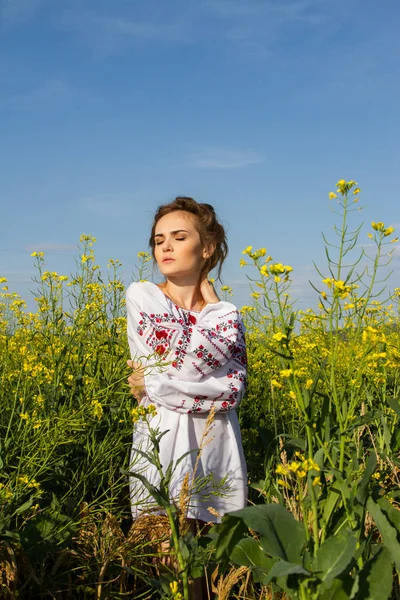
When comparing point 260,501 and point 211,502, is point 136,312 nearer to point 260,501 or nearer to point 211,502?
point 211,502

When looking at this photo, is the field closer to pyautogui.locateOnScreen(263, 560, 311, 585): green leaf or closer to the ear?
pyautogui.locateOnScreen(263, 560, 311, 585): green leaf

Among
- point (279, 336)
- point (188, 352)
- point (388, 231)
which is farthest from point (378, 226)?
point (188, 352)

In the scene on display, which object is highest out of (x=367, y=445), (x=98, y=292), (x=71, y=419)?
(x=98, y=292)

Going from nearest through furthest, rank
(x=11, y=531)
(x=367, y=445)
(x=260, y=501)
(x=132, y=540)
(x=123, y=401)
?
(x=11, y=531), (x=132, y=540), (x=123, y=401), (x=260, y=501), (x=367, y=445)

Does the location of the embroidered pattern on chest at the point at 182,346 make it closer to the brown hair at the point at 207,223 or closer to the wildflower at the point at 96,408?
the wildflower at the point at 96,408

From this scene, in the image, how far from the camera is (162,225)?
2873mm

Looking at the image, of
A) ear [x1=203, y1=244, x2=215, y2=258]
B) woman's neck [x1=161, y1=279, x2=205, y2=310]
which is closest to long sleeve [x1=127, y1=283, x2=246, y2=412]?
woman's neck [x1=161, y1=279, x2=205, y2=310]

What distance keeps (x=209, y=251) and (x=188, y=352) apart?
0.63 metres

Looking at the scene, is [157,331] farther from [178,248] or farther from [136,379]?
[178,248]

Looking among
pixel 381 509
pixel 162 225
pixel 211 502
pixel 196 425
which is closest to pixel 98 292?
pixel 162 225

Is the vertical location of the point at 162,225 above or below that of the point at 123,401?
above

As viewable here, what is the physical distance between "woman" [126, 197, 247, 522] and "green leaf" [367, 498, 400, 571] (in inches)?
28.2

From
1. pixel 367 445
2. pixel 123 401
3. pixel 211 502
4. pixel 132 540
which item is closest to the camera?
pixel 132 540

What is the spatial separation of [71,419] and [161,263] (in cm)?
85
